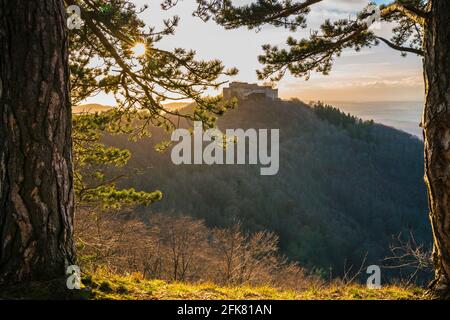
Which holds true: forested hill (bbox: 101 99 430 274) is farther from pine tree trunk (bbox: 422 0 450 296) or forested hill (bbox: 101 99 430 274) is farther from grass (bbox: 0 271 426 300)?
pine tree trunk (bbox: 422 0 450 296)

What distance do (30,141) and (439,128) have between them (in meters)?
3.37

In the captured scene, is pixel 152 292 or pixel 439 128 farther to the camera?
pixel 152 292

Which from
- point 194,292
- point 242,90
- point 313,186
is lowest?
point 313,186

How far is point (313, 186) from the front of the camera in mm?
85438

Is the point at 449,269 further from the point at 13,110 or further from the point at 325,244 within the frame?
the point at 325,244

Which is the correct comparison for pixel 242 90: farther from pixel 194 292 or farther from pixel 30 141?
pixel 30 141

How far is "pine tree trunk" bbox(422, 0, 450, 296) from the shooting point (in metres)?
3.68

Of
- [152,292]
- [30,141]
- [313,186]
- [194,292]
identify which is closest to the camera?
[30,141]

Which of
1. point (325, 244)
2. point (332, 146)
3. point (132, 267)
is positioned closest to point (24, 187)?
point (132, 267)

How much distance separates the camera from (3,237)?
3291 millimetres

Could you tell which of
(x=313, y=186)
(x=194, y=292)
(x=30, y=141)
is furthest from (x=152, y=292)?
(x=313, y=186)

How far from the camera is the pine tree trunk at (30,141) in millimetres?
3297

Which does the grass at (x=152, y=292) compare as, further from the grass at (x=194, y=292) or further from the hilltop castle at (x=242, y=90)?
the hilltop castle at (x=242, y=90)

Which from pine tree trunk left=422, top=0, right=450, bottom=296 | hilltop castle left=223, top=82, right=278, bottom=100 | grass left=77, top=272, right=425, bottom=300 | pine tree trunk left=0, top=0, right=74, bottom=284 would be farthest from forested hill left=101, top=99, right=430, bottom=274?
pine tree trunk left=422, top=0, right=450, bottom=296
